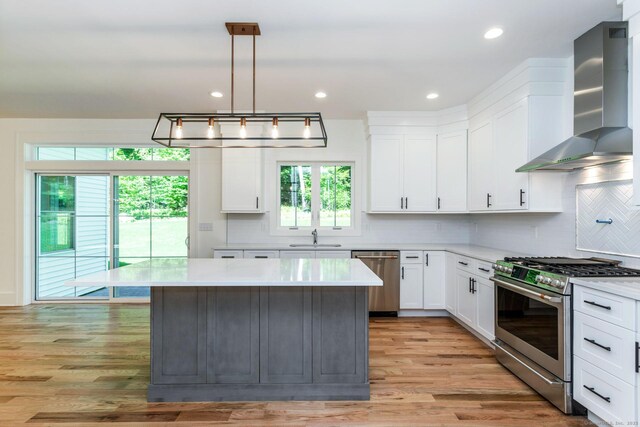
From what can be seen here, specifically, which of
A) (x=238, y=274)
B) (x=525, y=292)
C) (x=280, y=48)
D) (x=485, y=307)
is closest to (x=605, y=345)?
(x=525, y=292)

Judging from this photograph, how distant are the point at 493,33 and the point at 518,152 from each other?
1.16 metres

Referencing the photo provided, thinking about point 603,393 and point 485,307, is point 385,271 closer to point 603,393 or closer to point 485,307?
point 485,307

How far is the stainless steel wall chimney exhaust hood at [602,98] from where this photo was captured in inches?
95.4

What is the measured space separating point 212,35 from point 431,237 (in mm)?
3714

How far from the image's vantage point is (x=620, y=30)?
2430 mm

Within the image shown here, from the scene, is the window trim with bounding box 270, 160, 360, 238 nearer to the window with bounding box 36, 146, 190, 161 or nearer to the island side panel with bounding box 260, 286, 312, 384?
the window with bounding box 36, 146, 190, 161

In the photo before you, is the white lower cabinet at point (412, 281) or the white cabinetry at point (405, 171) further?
the white cabinetry at point (405, 171)

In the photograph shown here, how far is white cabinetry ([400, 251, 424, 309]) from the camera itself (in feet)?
14.5

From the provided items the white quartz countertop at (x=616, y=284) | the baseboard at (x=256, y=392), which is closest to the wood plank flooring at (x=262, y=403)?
the baseboard at (x=256, y=392)

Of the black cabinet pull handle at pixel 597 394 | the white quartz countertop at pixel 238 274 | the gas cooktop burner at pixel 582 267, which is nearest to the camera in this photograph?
the black cabinet pull handle at pixel 597 394

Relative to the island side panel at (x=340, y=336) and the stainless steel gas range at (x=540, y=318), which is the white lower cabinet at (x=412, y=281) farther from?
the island side panel at (x=340, y=336)

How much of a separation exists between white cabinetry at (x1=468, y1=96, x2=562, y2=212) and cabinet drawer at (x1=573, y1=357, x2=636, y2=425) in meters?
1.50

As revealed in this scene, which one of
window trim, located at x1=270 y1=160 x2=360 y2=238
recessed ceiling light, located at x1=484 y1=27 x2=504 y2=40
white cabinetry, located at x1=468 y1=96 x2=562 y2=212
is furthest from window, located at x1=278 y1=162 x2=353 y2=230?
recessed ceiling light, located at x1=484 y1=27 x2=504 y2=40

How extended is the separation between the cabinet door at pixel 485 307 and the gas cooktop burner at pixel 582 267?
1.76 ft
